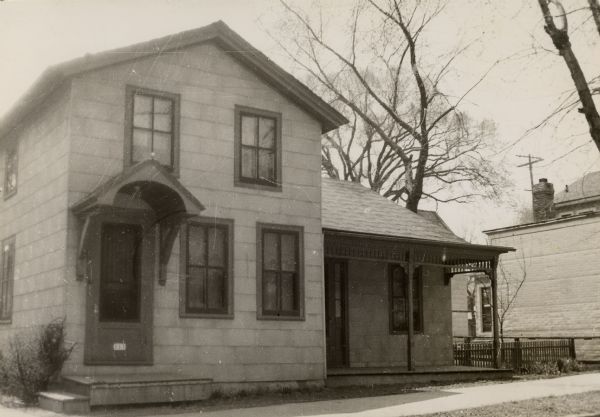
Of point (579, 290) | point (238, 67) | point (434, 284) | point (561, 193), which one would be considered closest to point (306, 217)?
point (238, 67)

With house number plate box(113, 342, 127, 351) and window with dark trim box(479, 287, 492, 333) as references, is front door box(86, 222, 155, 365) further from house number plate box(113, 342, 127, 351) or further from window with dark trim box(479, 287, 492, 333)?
window with dark trim box(479, 287, 492, 333)

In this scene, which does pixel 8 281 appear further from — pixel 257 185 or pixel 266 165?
→ pixel 266 165

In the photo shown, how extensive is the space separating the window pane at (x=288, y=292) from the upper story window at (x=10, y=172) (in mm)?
6511

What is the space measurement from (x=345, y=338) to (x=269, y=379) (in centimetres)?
421

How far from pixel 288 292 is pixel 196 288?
2.26 meters

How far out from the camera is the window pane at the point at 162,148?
50.1 ft

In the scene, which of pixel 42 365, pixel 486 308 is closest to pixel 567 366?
pixel 42 365

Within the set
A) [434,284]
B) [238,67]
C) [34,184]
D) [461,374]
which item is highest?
[238,67]

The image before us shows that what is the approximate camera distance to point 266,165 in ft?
55.1

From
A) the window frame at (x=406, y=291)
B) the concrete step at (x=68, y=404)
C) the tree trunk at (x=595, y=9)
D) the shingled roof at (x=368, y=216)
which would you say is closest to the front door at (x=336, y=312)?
the shingled roof at (x=368, y=216)

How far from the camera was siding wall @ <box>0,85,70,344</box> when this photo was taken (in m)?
14.4

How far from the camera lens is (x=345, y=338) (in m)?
19.8

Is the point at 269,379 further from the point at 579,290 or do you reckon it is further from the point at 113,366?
the point at 579,290

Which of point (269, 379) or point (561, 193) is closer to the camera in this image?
point (269, 379)
